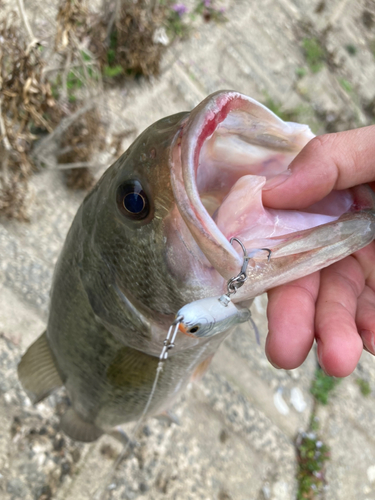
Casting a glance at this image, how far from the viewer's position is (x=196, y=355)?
1.25 meters

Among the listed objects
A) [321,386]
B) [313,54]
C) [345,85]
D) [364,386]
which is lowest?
[364,386]

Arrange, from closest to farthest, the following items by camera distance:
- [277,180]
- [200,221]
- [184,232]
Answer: [200,221] → [184,232] → [277,180]

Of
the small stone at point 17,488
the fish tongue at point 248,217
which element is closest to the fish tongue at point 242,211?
the fish tongue at point 248,217

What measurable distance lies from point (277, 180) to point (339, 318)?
38 cm

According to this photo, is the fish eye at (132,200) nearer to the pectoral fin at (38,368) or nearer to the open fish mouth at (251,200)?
the open fish mouth at (251,200)

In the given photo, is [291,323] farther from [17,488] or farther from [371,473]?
[371,473]

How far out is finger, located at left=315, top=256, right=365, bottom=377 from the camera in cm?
91

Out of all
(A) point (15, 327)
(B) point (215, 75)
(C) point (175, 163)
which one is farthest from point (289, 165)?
(B) point (215, 75)

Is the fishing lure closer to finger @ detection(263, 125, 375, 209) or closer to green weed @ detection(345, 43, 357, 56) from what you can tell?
finger @ detection(263, 125, 375, 209)

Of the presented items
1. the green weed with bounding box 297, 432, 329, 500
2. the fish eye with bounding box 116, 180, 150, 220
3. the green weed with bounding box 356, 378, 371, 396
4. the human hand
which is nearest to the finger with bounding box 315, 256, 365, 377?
the human hand

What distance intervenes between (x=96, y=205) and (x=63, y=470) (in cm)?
142

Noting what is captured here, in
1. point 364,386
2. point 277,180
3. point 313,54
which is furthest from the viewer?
point 313,54

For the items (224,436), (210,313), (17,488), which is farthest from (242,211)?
(224,436)

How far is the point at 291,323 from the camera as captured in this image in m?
1.00
